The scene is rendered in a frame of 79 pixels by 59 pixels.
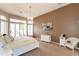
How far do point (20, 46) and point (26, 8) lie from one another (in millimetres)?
942

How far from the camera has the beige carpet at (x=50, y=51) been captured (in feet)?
7.07

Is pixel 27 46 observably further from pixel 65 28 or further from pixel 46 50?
pixel 65 28

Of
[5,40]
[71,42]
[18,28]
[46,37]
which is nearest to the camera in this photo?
[5,40]

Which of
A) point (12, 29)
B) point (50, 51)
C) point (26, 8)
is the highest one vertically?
point (26, 8)

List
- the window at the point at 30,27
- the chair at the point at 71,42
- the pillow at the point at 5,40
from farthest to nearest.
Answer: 1. the window at the point at 30,27
2. the chair at the point at 71,42
3. the pillow at the point at 5,40

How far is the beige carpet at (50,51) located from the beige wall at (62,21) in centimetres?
20

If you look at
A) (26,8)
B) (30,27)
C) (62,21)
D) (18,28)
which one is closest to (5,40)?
(18,28)

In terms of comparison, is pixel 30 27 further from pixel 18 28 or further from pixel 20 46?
pixel 20 46

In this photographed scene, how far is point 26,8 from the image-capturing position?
2.20m

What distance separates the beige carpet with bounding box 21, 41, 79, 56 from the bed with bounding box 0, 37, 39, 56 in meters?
0.11

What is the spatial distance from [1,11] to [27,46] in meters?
1.06

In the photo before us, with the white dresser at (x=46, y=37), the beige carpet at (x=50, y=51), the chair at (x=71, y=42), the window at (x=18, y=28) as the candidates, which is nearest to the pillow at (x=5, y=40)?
the window at (x=18, y=28)

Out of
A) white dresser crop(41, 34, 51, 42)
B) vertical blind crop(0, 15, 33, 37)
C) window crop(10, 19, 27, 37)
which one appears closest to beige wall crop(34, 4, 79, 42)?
white dresser crop(41, 34, 51, 42)

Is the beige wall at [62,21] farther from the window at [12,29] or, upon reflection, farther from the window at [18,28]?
the window at [12,29]
